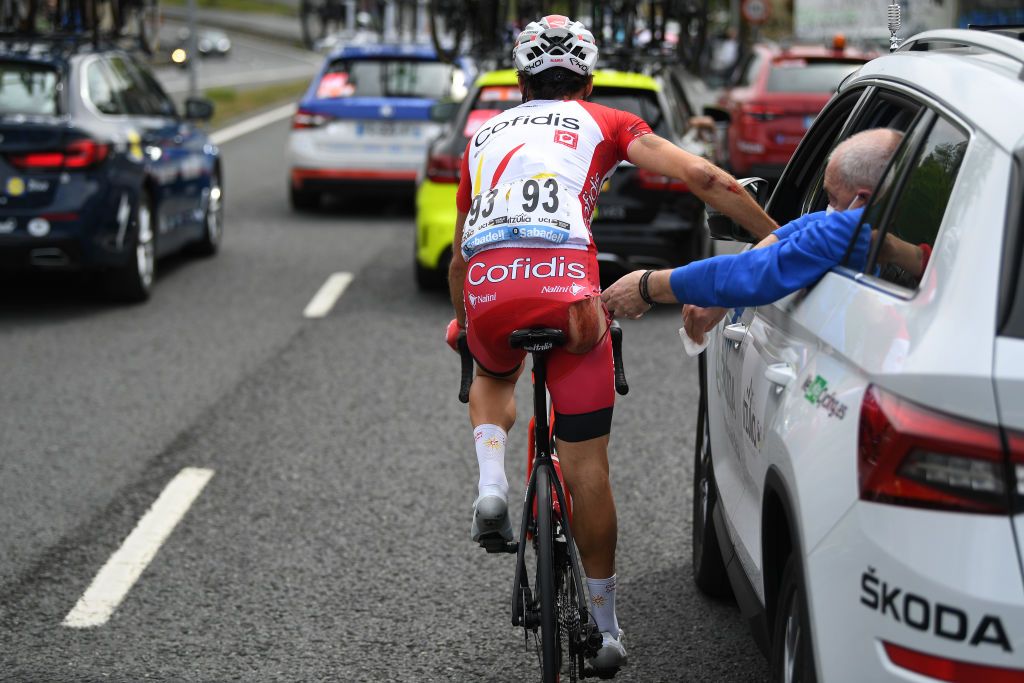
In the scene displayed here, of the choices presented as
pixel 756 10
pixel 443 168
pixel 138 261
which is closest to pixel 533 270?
pixel 443 168

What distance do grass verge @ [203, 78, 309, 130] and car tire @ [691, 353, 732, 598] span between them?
2350 cm

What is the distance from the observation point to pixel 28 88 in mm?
10391

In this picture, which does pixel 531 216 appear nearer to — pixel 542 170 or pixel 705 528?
pixel 542 170

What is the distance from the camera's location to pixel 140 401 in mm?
8141

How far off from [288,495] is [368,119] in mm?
9520

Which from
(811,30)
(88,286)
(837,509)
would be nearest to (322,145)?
(88,286)

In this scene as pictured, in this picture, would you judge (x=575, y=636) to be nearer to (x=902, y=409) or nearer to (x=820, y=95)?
(x=902, y=409)

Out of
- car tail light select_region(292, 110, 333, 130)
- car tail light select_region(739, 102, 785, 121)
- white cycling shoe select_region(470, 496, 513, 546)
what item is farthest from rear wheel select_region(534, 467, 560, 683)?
car tail light select_region(739, 102, 785, 121)

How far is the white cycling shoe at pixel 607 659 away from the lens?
4.08 meters

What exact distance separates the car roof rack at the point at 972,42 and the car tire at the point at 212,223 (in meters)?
9.56

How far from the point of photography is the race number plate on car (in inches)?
155

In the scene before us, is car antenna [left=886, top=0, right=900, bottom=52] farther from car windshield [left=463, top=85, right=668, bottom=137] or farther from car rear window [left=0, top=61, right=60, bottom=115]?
car rear window [left=0, top=61, right=60, bottom=115]

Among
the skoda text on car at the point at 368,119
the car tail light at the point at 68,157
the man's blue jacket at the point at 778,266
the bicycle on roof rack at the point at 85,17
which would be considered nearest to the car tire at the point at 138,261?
the car tail light at the point at 68,157

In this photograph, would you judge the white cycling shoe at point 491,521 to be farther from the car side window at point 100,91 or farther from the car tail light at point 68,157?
the car side window at point 100,91
